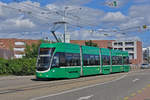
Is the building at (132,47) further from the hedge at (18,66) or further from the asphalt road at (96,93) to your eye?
the asphalt road at (96,93)

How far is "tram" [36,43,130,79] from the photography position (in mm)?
20484

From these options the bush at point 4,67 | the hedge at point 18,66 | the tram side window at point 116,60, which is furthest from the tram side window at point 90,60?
the bush at point 4,67

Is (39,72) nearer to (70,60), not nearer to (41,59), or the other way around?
(41,59)

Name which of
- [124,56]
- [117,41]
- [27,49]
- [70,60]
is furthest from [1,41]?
[70,60]

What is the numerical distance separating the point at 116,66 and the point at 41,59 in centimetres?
1557

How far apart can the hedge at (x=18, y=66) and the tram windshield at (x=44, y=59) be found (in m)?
8.86

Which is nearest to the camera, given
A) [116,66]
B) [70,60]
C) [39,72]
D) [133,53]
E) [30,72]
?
[39,72]

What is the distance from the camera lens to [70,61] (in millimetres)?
22672

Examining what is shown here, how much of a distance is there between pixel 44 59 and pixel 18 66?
9563 mm

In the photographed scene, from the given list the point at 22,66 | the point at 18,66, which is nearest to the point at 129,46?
the point at 22,66

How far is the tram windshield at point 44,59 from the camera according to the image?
2036cm

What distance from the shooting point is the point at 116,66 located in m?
33.9

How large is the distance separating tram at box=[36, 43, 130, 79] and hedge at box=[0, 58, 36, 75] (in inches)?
291

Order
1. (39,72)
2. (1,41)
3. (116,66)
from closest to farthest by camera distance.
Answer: (39,72) < (116,66) < (1,41)
